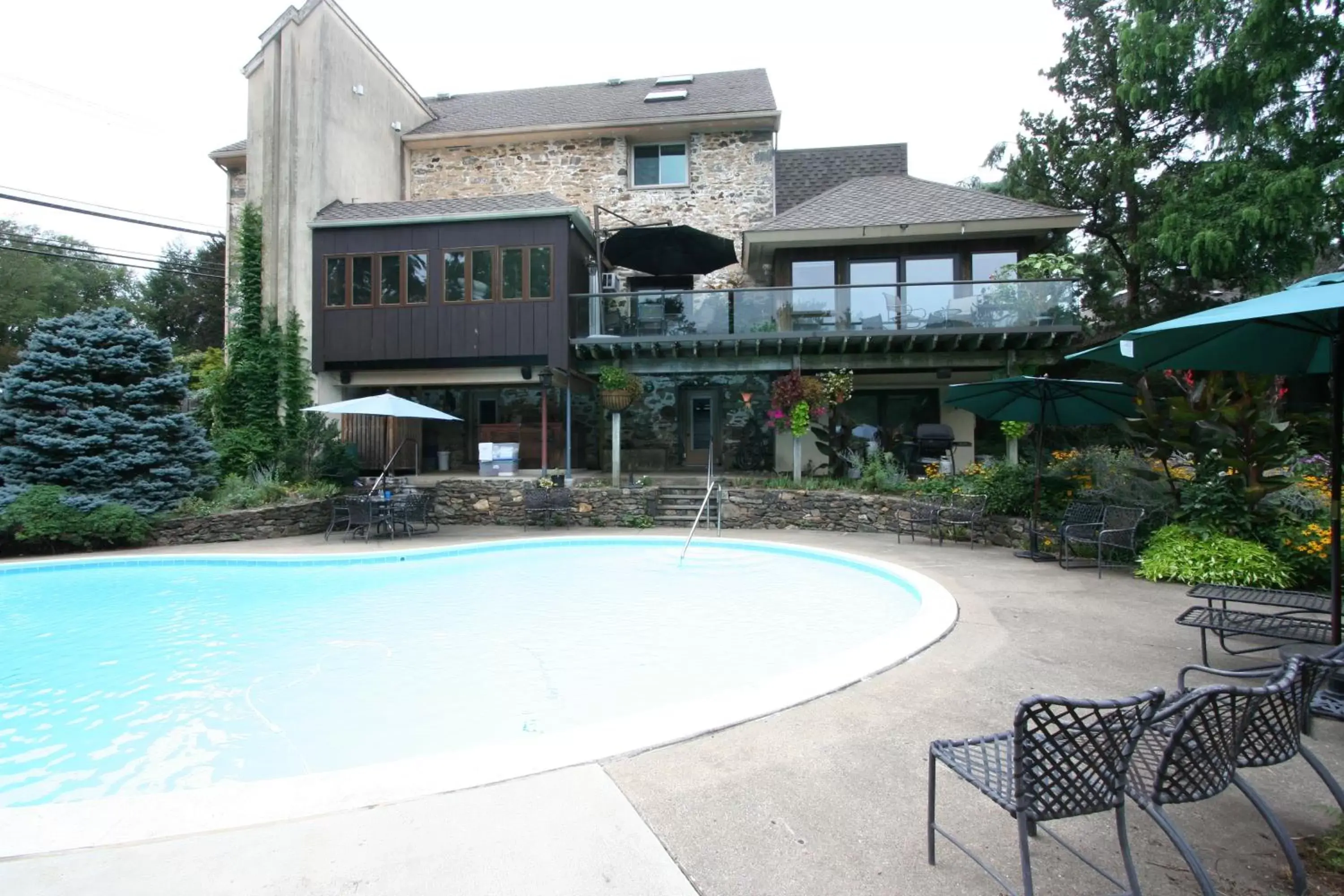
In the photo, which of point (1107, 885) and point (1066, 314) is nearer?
point (1107, 885)

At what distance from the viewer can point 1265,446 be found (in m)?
7.27

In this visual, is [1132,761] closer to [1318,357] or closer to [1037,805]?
[1037,805]

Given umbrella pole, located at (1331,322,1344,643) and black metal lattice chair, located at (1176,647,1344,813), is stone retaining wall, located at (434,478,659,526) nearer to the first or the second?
umbrella pole, located at (1331,322,1344,643)

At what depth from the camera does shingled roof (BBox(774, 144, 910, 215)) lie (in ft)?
62.7

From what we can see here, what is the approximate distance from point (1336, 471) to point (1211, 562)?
4081 mm

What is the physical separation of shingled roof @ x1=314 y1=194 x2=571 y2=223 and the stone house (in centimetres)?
7

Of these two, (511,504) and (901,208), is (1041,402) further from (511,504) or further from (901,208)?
(511,504)

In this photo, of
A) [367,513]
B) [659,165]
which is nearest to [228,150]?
[659,165]

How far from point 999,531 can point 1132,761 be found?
869cm

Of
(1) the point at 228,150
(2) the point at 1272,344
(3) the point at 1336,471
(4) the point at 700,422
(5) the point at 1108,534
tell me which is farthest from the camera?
(4) the point at 700,422

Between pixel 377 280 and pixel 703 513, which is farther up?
pixel 377 280

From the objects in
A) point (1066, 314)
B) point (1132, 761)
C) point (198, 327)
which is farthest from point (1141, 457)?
point (198, 327)

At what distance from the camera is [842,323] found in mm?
14055

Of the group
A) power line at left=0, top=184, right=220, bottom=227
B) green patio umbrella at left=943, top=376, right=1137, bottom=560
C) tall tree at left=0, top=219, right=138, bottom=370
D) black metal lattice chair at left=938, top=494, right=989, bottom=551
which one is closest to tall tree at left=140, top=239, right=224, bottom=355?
tall tree at left=0, top=219, right=138, bottom=370
